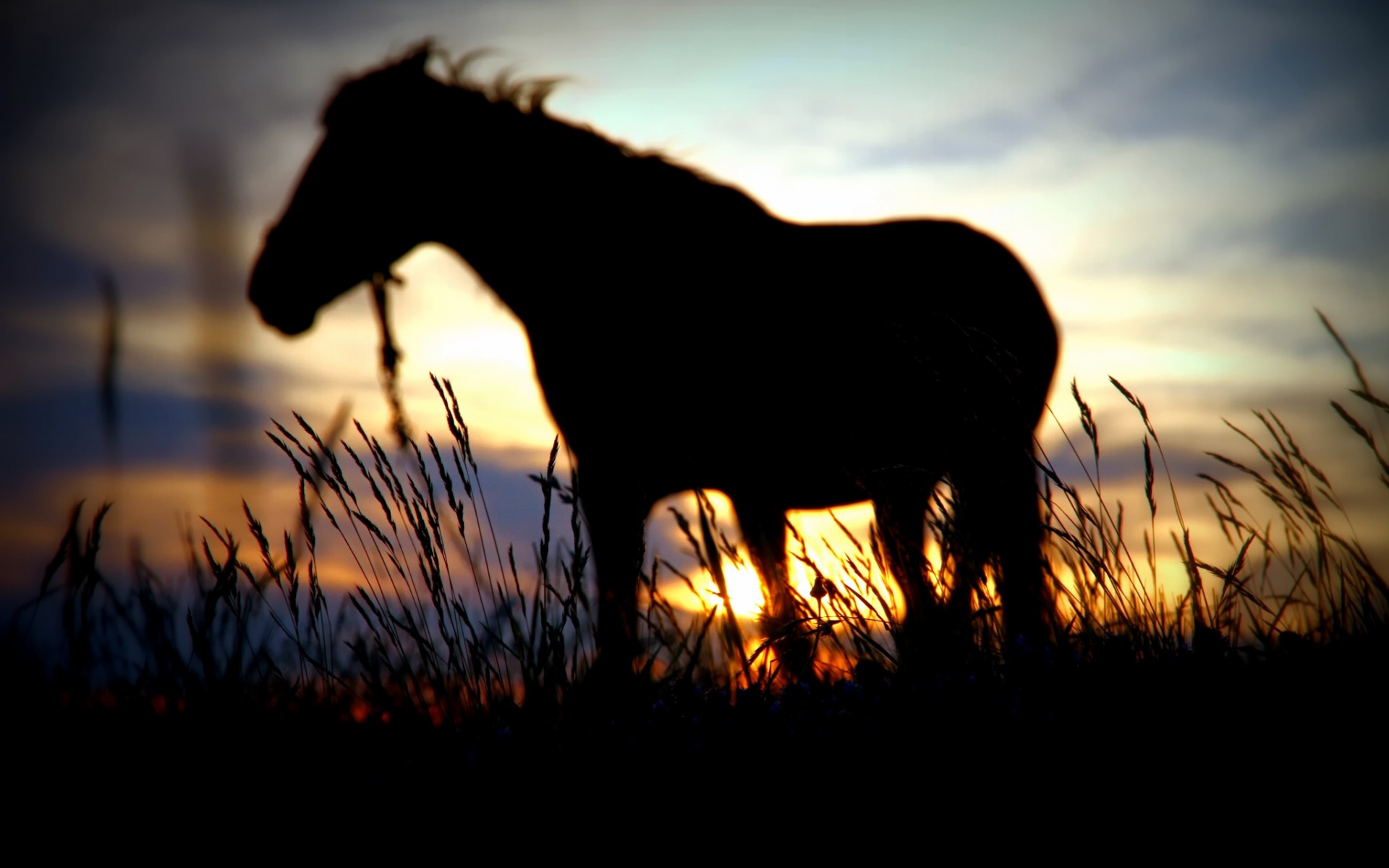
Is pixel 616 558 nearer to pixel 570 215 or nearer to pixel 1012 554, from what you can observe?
pixel 570 215

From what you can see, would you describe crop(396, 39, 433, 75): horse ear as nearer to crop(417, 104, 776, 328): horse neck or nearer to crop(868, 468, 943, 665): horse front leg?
crop(417, 104, 776, 328): horse neck

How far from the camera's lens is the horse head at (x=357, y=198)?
465 cm

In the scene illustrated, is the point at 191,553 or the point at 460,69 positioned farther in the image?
the point at 460,69

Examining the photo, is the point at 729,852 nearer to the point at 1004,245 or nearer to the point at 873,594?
the point at 873,594

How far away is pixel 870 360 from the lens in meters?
4.56

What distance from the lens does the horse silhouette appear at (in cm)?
423

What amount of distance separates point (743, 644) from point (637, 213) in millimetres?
2772

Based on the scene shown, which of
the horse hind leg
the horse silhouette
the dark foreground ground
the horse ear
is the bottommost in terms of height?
the dark foreground ground

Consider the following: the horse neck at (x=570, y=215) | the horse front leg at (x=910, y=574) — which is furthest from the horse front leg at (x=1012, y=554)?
the horse neck at (x=570, y=215)

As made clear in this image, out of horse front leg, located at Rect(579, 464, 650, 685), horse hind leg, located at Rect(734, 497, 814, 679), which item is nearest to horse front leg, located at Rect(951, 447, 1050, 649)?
horse hind leg, located at Rect(734, 497, 814, 679)

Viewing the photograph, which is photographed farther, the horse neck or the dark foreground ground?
the horse neck

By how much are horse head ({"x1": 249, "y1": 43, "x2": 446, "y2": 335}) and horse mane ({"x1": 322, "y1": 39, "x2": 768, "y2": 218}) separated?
11mm

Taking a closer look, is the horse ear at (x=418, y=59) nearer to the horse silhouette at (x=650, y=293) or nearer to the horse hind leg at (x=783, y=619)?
the horse silhouette at (x=650, y=293)

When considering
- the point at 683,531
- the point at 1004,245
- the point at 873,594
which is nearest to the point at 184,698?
the point at 683,531
